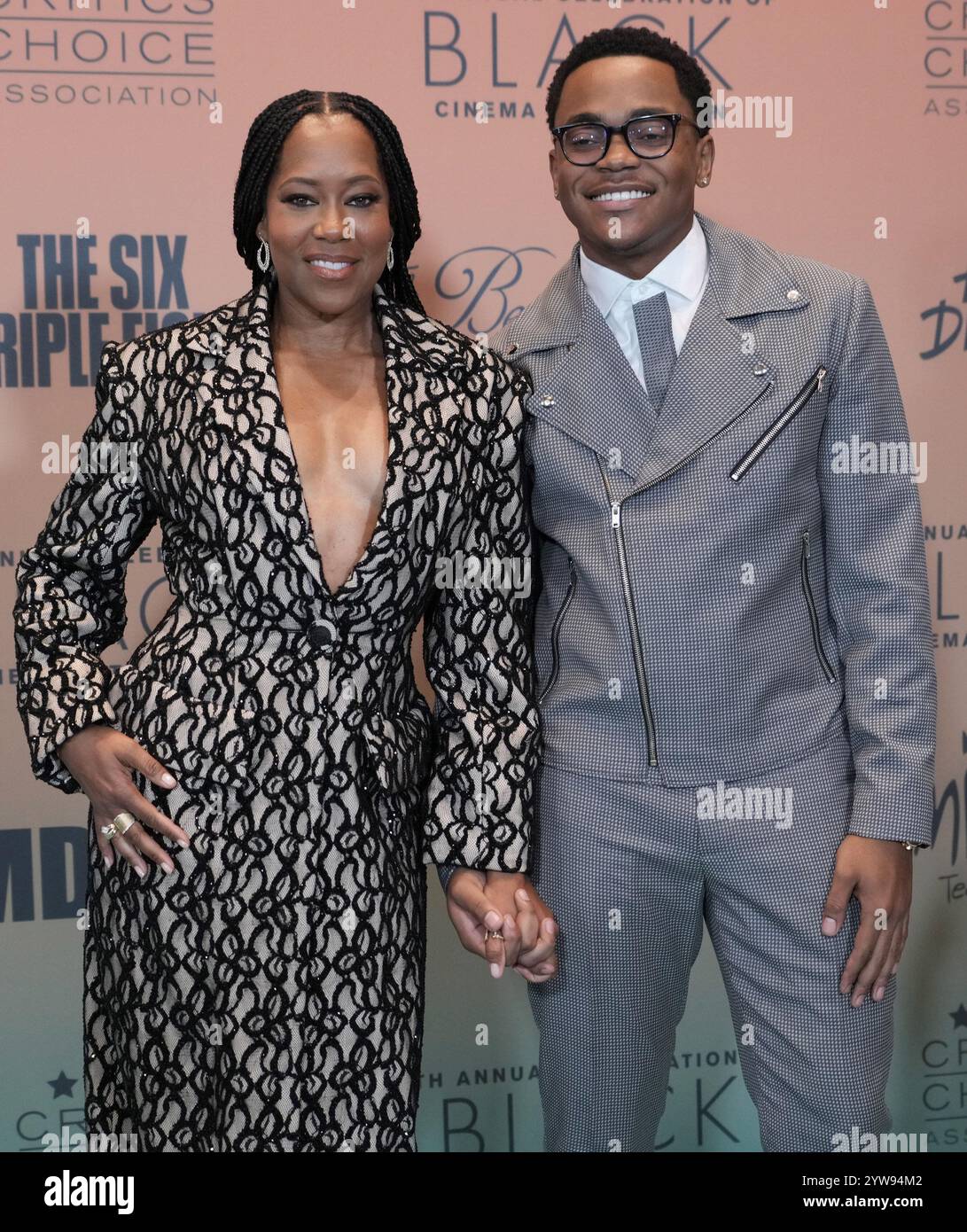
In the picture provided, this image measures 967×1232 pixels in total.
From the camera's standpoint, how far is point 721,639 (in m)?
1.78

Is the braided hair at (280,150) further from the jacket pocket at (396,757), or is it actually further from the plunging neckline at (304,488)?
the jacket pocket at (396,757)

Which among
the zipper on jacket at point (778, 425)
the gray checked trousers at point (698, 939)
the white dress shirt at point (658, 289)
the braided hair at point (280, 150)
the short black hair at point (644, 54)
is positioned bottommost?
the gray checked trousers at point (698, 939)

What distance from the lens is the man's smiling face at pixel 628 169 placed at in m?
1.81

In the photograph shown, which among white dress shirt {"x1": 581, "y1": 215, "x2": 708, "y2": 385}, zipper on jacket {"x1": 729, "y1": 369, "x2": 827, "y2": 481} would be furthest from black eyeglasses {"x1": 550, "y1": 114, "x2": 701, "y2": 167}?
zipper on jacket {"x1": 729, "y1": 369, "x2": 827, "y2": 481}

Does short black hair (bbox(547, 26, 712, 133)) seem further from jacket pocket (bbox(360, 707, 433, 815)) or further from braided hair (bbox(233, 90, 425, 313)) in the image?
jacket pocket (bbox(360, 707, 433, 815))

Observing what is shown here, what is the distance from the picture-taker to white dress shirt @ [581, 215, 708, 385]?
188cm

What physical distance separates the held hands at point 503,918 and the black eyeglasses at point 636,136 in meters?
0.90

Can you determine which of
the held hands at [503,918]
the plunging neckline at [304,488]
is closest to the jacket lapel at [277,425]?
the plunging neckline at [304,488]

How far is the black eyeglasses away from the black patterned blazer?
0.93ft

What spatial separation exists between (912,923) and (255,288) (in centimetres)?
178

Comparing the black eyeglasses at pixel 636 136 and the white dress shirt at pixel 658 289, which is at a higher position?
the black eyeglasses at pixel 636 136
